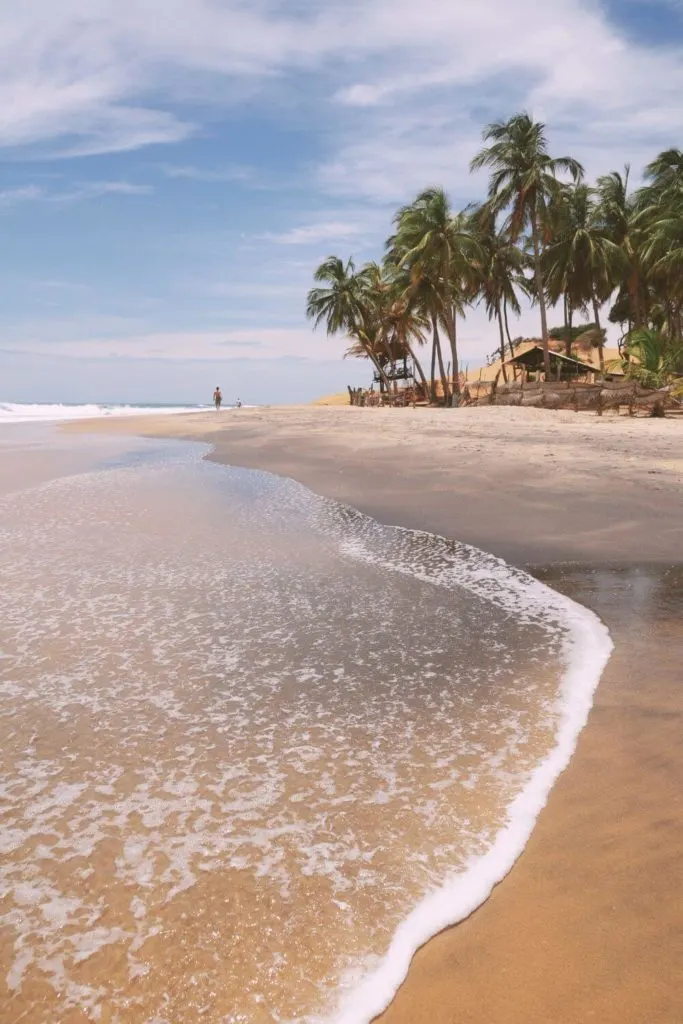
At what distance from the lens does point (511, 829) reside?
234 cm

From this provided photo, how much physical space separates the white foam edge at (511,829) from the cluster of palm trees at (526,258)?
27.0 metres

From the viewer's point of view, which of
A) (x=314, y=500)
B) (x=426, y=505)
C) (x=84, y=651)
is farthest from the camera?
(x=314, y=500)

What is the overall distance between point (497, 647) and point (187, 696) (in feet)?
5.63

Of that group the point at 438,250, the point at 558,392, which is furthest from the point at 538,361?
the point at 558,392

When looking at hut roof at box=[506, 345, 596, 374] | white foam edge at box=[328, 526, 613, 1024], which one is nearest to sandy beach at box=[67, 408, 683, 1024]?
white foam edge at box=[328, 526, 613, 1024]

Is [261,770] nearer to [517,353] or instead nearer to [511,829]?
[511,829]

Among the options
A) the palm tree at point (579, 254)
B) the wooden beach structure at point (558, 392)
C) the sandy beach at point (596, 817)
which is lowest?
the sandy beach at point (596, 817)

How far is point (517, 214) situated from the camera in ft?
125

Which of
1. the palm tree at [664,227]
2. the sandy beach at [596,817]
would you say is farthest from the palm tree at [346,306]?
the sandy beach at [596,817]

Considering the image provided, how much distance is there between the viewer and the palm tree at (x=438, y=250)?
39.2 m

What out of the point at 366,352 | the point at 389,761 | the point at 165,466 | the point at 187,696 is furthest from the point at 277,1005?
the point at 366,352

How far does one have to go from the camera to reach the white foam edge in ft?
5.72

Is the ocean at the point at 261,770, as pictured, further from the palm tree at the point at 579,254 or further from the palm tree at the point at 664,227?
the palm tree at the point at 579,254

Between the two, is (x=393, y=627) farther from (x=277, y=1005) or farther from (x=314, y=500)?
(x=314, y=500)
